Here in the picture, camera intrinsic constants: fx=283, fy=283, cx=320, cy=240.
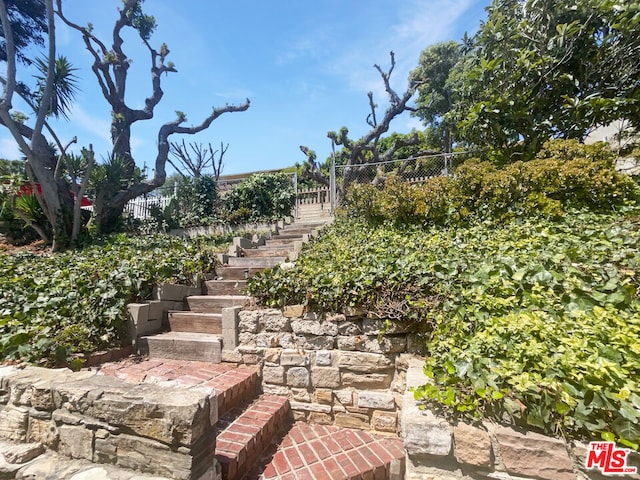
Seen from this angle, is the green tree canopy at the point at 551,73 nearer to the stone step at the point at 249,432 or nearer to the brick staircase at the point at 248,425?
the brick staircase at the point at 248,425

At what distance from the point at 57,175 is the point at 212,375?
9.31 m

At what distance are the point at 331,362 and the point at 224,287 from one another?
2.28 meters

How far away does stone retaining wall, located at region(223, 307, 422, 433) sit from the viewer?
2.67m

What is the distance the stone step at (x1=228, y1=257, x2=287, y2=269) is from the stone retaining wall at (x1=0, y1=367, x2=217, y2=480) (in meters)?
3.05

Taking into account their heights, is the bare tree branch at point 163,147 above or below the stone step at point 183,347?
above

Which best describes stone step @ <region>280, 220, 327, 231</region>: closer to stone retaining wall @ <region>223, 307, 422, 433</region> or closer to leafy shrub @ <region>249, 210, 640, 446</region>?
leafy shrub @ <region>249, 210, 640, 446</region>

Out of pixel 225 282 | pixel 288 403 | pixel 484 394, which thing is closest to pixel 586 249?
pixel 484 394

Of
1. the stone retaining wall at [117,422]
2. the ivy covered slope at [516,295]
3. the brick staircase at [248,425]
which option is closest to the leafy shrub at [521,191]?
the ivy covered slope at [516,295]

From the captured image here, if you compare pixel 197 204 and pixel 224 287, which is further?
pixel 197 204

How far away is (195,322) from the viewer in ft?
12.1

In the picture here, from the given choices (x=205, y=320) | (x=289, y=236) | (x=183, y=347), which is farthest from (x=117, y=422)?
(x=289, y=236)

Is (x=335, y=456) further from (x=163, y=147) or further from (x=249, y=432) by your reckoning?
(x=163, y=147)

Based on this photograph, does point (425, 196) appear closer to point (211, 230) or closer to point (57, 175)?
point (211, 230)

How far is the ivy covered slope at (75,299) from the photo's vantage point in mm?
2783
